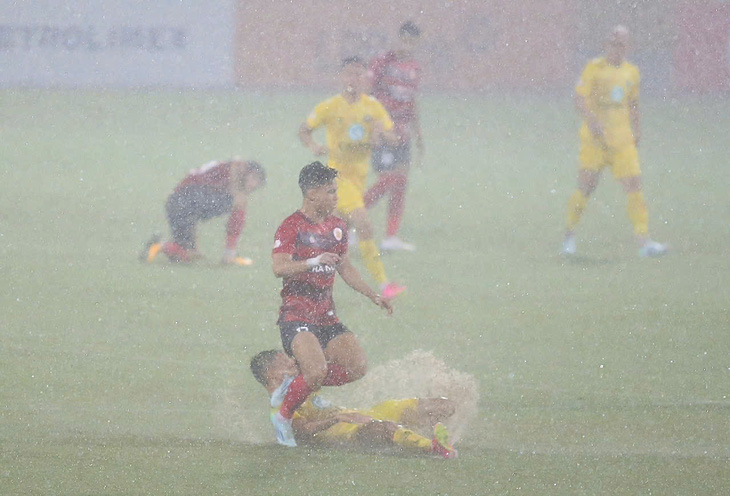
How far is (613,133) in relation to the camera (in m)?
11.7

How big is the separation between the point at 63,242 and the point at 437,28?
14.7 metres

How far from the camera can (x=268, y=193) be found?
614 inches

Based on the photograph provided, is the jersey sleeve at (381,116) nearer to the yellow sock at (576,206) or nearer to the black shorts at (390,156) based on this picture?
the black shorts at (390,156)

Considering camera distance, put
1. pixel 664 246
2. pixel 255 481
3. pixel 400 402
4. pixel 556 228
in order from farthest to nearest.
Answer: pixel 556 228, pixel 664 246, pixel 400 402, pixel 255 481

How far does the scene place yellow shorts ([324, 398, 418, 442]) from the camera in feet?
20.1

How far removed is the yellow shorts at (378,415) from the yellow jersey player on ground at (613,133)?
19.0 ft

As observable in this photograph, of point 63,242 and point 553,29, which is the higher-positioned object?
point 553,29

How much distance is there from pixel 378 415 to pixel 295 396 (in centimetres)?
47

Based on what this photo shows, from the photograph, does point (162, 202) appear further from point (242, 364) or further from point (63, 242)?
point (242, 364)

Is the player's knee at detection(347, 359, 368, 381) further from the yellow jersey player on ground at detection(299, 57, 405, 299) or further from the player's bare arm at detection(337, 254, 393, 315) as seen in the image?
the yellow jersey player on ground at detection(299, 57, 405, 299)

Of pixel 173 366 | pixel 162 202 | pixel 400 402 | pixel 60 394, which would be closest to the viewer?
pixel 400 402

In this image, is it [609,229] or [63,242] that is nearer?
[63,242]

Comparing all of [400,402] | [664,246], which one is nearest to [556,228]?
[664,246]

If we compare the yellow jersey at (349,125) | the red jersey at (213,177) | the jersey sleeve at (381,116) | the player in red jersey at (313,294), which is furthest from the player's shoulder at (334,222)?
the red jersey at (213,177)
